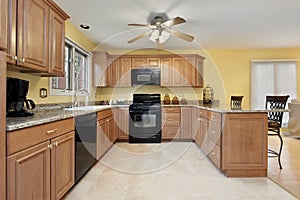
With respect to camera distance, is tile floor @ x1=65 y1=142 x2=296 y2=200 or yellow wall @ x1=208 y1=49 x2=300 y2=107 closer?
tile floor @ x1=65 y1=142 x2=296 y2=200

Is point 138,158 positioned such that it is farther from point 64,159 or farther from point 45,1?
point 45,1

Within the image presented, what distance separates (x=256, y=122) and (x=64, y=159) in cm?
232

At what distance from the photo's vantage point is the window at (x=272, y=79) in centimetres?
615

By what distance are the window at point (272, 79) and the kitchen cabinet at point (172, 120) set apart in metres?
2.19

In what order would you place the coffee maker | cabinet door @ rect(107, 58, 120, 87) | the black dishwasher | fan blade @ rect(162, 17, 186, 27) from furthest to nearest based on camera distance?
cabinet door @ rect(107, 58, 120, 87), fan blade @ rect(162, 17, 186, 27), the black dishwasher, the coffee maker

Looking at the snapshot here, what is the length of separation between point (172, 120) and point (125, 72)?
1681mm

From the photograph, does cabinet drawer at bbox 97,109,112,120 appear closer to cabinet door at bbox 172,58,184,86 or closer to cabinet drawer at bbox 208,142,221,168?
cabinet drawer at bbox 208,142,221,168

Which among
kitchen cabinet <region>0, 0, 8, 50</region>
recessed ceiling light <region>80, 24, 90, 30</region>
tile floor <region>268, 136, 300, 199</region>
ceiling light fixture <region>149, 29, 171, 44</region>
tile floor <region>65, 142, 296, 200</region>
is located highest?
recessed ceiling light <region>80, 24, 90, 30</region>

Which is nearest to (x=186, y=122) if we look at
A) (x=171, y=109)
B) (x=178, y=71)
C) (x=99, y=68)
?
(x=171, y=109)

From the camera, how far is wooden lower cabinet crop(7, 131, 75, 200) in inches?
58.2

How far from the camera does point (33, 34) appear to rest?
2.21 metres

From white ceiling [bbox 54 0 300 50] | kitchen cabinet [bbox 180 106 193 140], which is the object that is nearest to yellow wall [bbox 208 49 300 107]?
white ceiling [bbox 54 0 300 50]

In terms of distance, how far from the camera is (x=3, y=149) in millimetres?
1360

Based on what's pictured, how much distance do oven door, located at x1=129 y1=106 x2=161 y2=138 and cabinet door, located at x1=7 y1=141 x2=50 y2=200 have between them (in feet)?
11.4
